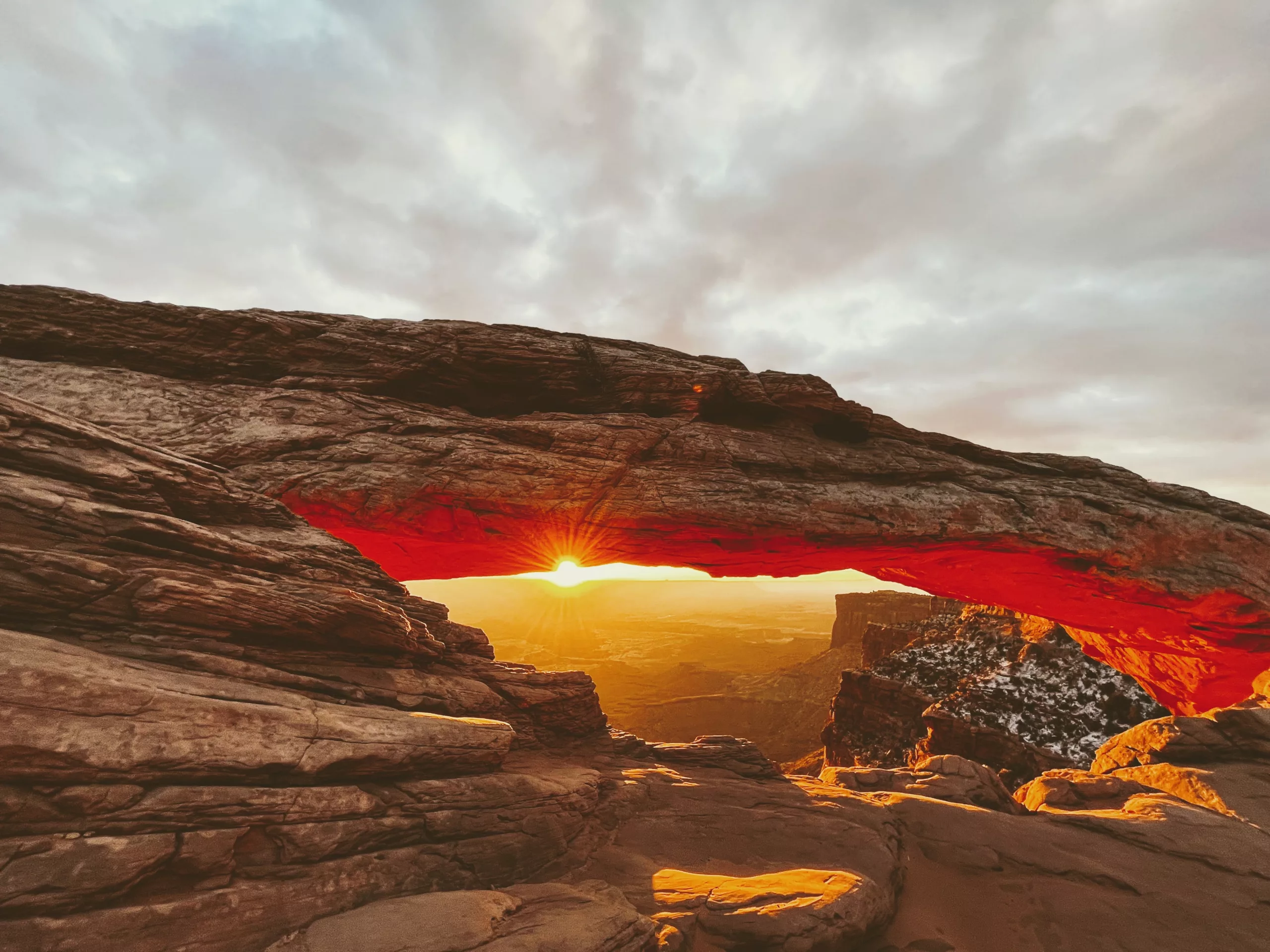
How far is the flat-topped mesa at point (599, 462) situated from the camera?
15.9m

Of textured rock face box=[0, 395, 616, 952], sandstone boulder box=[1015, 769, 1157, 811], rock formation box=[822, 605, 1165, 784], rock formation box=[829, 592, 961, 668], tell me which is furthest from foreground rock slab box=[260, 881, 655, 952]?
rock formation box=[829, 592, 961, 668]

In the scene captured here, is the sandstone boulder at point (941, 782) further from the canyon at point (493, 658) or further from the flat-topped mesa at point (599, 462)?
the flat-topped mesa at point (599, 462)

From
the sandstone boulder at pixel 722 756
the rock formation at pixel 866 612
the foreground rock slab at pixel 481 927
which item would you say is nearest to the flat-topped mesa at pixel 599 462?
the sandstone boulder at pixel 722 756

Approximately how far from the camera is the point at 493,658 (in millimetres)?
14719

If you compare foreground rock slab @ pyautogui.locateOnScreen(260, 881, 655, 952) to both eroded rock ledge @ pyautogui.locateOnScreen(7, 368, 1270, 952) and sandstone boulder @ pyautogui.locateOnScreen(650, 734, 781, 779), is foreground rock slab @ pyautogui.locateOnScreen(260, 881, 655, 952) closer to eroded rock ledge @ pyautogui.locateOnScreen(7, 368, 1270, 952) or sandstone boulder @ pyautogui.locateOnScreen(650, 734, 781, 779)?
eroded rock ledge @ pyautogui.locateOnScreen(7, 368, 1270, 952)

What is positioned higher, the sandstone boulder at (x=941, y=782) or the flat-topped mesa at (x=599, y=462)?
the flat-topped mesa at (x=599, y=462)

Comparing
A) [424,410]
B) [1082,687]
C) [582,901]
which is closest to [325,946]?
[582,901]

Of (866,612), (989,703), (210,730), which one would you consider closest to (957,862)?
(210,730)

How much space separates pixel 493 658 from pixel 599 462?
705 cm

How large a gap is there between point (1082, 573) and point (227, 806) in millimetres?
25917

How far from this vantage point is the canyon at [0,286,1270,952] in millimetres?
6879

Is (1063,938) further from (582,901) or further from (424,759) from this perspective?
(424,759)

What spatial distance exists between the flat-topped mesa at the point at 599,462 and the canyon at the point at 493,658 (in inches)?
5.2

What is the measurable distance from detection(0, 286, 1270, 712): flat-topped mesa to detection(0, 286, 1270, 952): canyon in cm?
13
